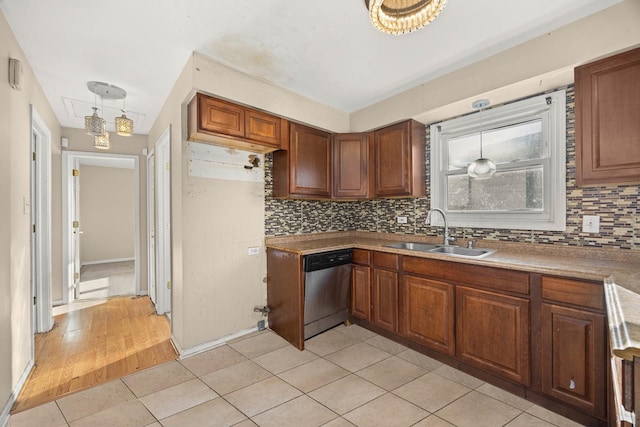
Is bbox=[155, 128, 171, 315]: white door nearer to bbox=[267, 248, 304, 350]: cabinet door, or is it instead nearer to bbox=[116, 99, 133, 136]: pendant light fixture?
bbox=[116, 99, 133, 136]: pendant light fixture

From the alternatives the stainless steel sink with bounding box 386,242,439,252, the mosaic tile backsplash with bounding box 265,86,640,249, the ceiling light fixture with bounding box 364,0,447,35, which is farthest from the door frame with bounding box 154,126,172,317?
the ceiling light fixture with bounding box 364,0,447,35

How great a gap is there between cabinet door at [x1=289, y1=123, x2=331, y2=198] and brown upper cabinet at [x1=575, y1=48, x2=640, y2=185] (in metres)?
2.10

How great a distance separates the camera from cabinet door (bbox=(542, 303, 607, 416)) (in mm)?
1551

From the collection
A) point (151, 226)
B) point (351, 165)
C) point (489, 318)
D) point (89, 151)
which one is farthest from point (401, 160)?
point (89, 151)

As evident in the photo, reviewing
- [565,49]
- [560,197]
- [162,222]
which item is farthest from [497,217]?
[162,222]

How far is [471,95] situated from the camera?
235cm

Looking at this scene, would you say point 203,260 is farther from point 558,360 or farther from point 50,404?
point 558,360

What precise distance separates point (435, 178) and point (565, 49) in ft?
4.51

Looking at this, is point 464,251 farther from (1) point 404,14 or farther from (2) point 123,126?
(2) point 123,126

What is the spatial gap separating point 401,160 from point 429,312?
1.49 m

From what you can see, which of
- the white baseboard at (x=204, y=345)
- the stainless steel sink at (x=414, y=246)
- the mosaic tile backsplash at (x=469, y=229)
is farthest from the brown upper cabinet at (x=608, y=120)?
the white baseboard at (x=204, y=345)

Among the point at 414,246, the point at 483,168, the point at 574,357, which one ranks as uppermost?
the point at 483,168

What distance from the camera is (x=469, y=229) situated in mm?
2730

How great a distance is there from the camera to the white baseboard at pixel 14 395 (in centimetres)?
167
